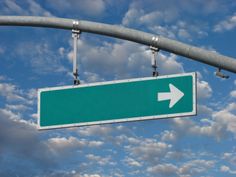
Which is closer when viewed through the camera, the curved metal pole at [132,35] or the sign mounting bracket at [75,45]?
the curved metal pole at [132,35]

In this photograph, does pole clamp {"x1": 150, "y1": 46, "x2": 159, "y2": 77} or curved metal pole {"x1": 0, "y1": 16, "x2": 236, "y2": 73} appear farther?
pole clamp {"x1": 150, "y1": 46, "x2": 159, "y2": 77}

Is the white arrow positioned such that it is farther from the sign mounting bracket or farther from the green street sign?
the sign mounting bracket

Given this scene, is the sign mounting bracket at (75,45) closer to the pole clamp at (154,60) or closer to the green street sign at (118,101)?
the green street sign at (118,101)

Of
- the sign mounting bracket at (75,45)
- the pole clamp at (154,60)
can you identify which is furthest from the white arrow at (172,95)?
the sign mounting bracket at (75,45)

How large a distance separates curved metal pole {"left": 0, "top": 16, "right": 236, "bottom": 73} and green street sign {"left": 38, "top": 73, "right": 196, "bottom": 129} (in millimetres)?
565

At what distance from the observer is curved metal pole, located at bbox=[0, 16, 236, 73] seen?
299 inches

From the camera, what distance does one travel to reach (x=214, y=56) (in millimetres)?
7582

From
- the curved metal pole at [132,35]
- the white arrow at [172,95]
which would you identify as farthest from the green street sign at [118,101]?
the curved metal pole at [132,35]

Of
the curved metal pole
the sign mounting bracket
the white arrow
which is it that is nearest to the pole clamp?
the curved metal pole

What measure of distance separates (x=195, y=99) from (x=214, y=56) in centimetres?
84

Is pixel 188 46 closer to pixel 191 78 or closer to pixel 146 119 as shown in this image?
pixel 191 78

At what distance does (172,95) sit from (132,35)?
3.64 feet

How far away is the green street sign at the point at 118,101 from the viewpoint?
8203 mm

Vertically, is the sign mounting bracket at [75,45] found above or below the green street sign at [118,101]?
above
